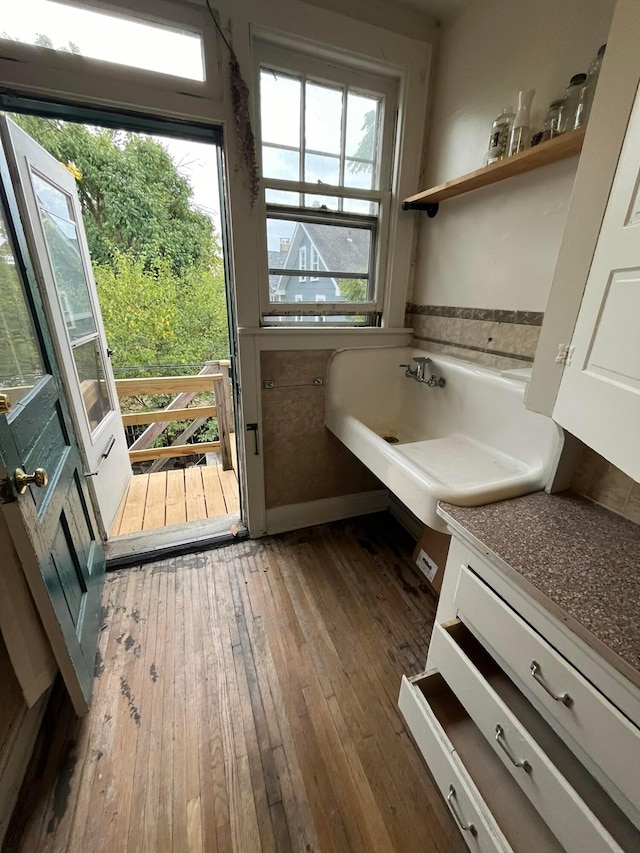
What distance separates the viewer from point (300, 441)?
192cm

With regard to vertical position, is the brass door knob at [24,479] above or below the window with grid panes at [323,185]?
below

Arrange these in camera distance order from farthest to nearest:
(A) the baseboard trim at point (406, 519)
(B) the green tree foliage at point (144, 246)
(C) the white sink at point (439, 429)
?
1. (B) the green tree foliage at point (144, 246)
2. (A) the baseboard trim at point (406, 519)
3. (C) the white sink at point (439, 429)

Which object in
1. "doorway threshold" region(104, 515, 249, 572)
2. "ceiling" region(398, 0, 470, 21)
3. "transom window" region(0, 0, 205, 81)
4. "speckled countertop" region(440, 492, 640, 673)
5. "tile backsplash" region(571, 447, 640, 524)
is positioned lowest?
"doorway threshold" region(104, 515, 249, 572)

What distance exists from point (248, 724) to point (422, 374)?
5.25 feet

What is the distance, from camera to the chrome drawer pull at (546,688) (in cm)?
66

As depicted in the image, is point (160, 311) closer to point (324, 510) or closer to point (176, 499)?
point (176, 499)

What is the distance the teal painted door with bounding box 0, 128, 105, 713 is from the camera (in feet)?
3.10

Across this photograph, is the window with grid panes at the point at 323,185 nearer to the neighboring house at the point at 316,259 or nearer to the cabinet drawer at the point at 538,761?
the neighboring house at the point at 316,259

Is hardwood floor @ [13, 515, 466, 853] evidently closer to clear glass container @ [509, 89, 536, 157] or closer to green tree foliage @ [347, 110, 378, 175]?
clear glass container @ [509, 89, 536, 157]

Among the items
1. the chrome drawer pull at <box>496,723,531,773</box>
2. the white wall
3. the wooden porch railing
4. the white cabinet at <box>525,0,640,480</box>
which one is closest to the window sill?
the white wall

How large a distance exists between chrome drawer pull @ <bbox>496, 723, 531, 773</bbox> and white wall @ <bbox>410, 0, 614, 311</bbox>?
1.26 meters

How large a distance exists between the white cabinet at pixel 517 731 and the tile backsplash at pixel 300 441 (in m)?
1.09

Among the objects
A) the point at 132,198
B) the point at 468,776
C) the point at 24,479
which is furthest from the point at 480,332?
the point at 132,198

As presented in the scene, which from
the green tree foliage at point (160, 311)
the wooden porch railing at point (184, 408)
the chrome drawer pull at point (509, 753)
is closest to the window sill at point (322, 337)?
the wooden porch railing at point (184, 408)
